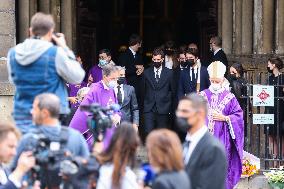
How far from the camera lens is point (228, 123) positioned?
39.0 feet

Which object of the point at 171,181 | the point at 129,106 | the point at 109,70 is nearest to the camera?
the point at 171,181

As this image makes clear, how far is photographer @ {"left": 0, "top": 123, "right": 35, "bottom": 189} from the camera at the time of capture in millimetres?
6721

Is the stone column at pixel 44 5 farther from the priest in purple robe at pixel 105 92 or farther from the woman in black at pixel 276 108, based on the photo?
the priest in purple robe at pixel 105 92

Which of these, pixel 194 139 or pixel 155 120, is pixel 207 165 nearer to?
pixel 194 139

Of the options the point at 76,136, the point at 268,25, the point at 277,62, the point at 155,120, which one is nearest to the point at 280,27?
the point at 268,25

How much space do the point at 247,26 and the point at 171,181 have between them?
10050 mm

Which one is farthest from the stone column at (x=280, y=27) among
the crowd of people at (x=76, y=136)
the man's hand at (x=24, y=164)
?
the man's hand at (x=24, y=164)

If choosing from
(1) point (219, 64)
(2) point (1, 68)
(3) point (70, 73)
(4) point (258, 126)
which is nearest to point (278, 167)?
(4) point (258, 126)

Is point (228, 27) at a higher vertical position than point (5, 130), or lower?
higher

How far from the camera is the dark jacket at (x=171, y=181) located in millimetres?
6555

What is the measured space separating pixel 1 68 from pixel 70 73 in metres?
6.32

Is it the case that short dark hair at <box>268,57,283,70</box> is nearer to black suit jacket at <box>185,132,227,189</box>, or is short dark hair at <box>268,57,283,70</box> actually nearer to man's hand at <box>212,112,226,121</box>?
man's hand at <box>212,112,226,121</box>

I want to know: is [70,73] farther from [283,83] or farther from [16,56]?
[283,83]

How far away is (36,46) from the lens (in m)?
7.81
